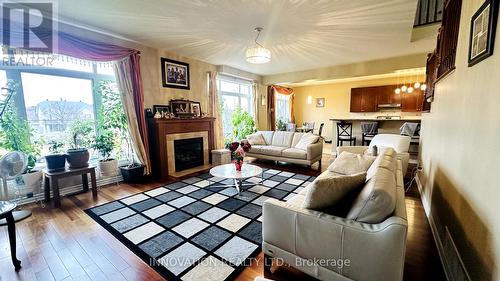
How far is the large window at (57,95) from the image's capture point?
9.42 feet

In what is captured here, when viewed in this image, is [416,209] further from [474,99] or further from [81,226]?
[81,226]

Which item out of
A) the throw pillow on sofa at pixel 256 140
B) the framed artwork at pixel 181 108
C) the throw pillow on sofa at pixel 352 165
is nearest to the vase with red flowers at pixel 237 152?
the throw pillow on sofa at pixel 352 165

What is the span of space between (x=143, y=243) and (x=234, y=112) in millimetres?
4814

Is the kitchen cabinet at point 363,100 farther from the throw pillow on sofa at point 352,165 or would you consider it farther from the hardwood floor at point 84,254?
the throw pillow on sofa at point 352,165

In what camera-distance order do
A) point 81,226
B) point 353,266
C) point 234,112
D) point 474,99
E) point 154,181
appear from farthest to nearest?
point 234,112 → point 154,181 → point 81,226 → point 474,99 → point 353,266

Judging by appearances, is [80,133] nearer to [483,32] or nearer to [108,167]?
[108,167]

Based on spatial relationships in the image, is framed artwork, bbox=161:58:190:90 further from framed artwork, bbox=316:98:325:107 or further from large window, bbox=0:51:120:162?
framed artwork, bbox=316:98:325:107

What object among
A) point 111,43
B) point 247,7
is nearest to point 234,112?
point 111,43

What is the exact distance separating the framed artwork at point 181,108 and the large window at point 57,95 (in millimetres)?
1159

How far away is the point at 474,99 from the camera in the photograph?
1434 millimetres

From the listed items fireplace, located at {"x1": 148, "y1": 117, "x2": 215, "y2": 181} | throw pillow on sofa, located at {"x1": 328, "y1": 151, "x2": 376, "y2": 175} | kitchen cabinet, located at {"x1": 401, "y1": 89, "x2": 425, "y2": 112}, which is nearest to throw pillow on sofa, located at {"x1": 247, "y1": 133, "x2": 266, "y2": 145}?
fireplace, located at {"x1": 148, "y1": 117, "x2": 215, "y2": 181}

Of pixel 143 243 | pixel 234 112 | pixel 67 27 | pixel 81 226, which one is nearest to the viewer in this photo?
pixel 143 243

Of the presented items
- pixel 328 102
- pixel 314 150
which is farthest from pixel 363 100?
pixel 314 150

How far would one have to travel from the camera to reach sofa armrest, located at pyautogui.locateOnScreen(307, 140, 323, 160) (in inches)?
179
